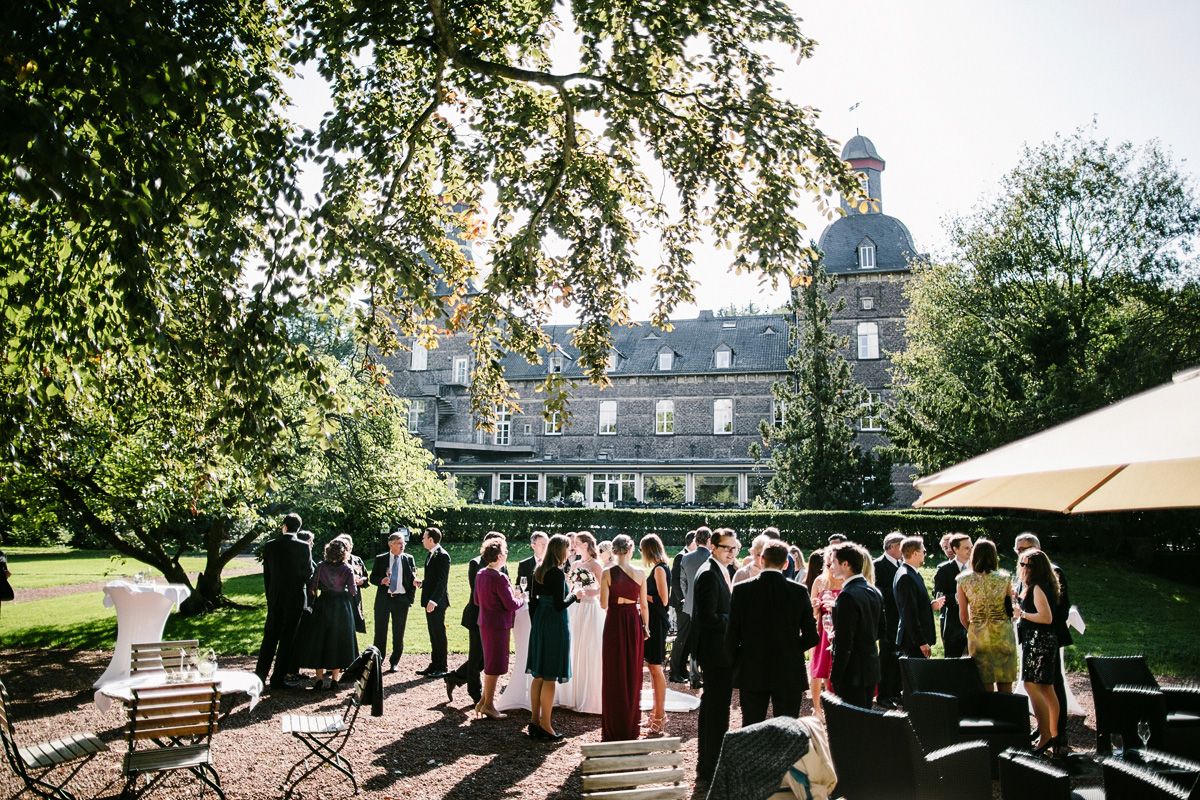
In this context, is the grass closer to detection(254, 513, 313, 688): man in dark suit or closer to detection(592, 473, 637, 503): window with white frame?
detection(254, 513, 313, 688): man in dark suit

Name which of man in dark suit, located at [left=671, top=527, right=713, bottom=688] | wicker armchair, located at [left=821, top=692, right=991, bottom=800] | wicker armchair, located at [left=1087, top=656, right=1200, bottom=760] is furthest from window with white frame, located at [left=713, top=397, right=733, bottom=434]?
wicker armchair, located at [left=821, top=692, right=991, bottom=800]

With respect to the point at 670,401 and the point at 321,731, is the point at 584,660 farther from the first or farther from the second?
the point at 670,401

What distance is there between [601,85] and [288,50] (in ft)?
10.7

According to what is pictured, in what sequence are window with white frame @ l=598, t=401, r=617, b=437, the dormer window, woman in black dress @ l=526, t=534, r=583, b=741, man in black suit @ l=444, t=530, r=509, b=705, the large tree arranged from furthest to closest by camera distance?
window with white frame @ l=598, t=401, r=617, b=437 → the dormer window → the large tree → man in black suit @ l=444, t=530, r=509, b=705 → woman in black dress @ l=526, t=534, r=583, b=741

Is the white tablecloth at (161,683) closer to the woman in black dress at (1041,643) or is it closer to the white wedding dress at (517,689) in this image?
the white wedding dress at (517,689)

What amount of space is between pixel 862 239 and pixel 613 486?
19.6 m

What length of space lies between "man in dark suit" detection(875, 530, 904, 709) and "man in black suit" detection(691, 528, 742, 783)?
2.47 metres

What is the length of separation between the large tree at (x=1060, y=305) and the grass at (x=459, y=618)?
5253 mm

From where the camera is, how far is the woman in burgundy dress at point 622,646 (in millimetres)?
7617

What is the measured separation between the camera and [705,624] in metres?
7.10

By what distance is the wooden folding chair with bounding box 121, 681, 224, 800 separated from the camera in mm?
5871

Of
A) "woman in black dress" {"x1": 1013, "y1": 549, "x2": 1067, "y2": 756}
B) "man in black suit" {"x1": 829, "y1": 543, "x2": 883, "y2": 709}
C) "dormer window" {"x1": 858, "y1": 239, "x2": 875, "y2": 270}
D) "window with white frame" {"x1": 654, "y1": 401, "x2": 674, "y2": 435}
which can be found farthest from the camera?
"window with white frame" {"x1": 654, "y1": 401, "x2": 674, "y2": 435}

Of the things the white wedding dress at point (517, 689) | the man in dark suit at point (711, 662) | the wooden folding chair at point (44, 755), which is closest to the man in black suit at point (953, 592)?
the man in dark suit at point (711, 662)

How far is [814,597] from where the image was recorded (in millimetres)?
8828
